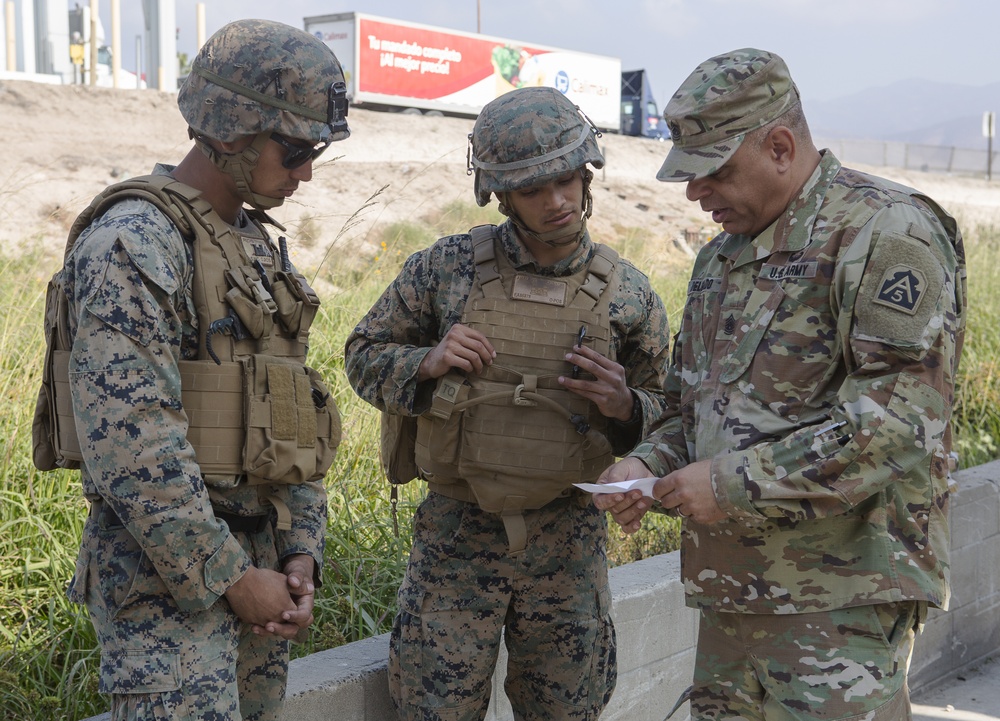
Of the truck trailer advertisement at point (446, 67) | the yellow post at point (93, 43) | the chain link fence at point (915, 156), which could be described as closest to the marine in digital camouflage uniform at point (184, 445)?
the yellow post at point (93, 43)

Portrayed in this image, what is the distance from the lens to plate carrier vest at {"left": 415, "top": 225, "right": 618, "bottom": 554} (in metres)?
2.61

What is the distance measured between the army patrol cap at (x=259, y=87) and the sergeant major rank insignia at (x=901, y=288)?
47.1 inches

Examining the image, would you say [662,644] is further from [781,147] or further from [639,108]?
[639,108]

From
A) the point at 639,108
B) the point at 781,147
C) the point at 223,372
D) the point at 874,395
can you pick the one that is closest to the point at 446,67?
the point at 639,108

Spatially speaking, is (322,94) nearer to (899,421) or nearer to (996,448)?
(899,421)

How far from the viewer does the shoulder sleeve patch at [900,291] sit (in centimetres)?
188

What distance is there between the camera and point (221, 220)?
2127mm

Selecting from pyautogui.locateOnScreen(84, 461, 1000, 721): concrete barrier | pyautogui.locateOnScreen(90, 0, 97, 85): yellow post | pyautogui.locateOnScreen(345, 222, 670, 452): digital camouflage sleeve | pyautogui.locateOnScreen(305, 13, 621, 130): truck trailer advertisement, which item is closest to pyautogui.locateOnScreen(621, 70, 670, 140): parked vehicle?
pyautogui.locateOnScreen(305, 13, 621, 130): truck trailer advertisement

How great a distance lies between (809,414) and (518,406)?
33.2 inches

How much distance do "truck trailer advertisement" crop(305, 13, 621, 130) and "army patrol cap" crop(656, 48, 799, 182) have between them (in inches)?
913

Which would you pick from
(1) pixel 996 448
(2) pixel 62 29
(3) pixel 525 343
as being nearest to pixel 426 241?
(1) pixel 996 448

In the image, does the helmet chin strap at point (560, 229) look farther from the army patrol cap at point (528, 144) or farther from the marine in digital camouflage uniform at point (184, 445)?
the marine in digital camouflage uniform at point (184, 445)

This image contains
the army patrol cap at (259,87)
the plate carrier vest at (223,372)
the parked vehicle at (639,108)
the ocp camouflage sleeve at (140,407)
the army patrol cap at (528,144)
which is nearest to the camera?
the ocp camouflage sleeve at (140,407)

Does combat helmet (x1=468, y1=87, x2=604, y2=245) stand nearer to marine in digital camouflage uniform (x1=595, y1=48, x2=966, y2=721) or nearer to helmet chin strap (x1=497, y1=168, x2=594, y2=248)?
helmet chin strap (x1=497, y1=168, x2=594, y2=248)
